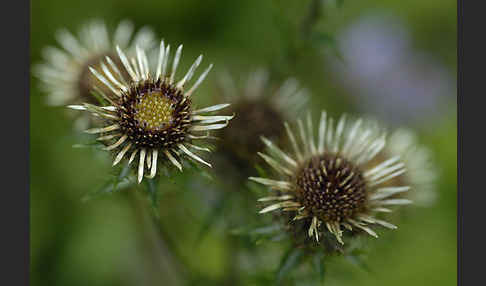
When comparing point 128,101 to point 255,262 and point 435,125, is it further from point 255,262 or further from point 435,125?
point 435,125

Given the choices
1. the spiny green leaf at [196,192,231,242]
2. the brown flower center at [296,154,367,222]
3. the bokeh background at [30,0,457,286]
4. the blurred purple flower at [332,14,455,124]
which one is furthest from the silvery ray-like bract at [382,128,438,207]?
the blurred purple flower at [332,14,455,124]

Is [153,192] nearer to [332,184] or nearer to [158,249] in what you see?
[332,184]

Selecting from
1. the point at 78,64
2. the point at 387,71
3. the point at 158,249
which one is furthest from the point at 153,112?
the point at 387,71

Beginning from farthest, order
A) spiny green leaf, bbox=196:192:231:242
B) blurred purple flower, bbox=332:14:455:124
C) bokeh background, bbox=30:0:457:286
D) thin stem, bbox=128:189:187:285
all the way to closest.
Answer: blurred purple flower, bbox=332:14:455:124
bokeh background, bbox=30:0:457:286
thin stem, bbox=128:189:187:285
spiny green leaf, bbox=196:192:231:242

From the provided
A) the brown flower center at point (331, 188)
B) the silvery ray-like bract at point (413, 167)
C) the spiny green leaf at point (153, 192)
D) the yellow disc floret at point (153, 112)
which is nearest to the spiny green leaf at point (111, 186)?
the spiny green leaf at point (153, 192)

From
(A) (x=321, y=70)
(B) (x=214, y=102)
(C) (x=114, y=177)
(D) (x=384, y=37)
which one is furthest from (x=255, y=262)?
(D) (x=384, y=37)

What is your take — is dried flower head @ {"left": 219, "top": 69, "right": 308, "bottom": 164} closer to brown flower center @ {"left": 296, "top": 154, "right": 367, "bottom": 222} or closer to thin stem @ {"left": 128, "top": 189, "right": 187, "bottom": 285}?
brown flower center @ {"left": 296, "top": 154, "right": 367, "bottom": 222}

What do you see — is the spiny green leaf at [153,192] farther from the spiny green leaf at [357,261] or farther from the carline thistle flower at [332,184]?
the spiny green leaf at [357,261]
